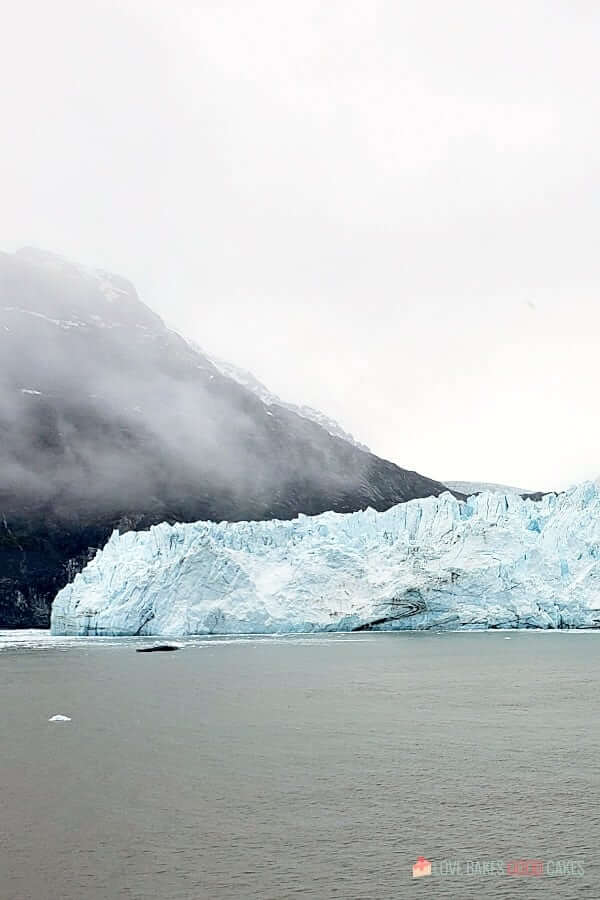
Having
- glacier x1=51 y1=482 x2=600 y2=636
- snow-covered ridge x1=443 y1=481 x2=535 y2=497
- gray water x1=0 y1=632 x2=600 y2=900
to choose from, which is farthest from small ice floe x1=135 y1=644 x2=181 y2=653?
snow-covered ridge x1=443 y1=481 x2=535 y2=497

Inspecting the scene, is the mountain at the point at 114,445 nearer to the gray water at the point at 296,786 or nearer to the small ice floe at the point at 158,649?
the small ice floe at the point at 158,649

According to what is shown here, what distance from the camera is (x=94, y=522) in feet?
393

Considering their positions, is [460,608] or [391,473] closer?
[460,608]

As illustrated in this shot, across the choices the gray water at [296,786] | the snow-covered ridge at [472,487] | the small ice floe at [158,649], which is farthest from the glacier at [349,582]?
the snow-covered ridge at [472,487]

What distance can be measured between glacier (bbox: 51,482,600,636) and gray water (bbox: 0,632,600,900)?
77.3ft

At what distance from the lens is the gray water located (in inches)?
496

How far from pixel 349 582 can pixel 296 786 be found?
4373 centimetres

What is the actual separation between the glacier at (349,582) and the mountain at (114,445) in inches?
1939

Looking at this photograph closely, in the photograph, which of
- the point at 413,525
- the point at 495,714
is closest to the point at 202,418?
the point at 413,525

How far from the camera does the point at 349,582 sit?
2408 inches

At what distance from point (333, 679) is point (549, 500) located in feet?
128

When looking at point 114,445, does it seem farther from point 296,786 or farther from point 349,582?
point 296,786

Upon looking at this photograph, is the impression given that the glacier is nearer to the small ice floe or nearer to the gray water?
the small ice floe

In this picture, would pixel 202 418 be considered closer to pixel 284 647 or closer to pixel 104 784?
pixel 284 647
